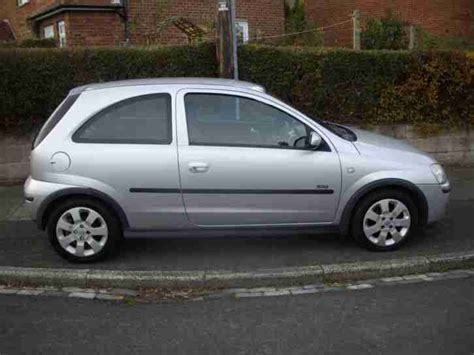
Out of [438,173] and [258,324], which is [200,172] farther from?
[438,173]

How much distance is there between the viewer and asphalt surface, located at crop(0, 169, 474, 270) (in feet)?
17.3

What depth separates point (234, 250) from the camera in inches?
221

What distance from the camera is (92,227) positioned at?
5.21 metres

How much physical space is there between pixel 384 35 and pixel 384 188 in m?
10.2

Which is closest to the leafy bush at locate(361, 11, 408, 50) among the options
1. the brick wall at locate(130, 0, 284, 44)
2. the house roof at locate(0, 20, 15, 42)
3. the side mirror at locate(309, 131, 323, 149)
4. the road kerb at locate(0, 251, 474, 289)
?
the brick wall at locate(130, 0, 284, 44)

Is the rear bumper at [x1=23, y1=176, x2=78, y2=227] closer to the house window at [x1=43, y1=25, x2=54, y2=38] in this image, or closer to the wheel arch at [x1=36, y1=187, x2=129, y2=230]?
the wheel arch at [x1=36, y1=187, x2=129, y2=230]

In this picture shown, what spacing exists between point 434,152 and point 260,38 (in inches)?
283

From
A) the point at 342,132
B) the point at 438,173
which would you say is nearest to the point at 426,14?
the point at 342,132

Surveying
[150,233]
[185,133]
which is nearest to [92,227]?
[150,233]

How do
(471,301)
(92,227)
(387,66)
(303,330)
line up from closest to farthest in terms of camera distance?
(303,330) → (471,301) → (92,227) → (387,66)

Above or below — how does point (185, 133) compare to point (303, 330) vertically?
above

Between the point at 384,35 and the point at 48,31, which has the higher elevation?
the point at 48,31

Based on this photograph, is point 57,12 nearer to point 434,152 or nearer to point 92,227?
point 434,152

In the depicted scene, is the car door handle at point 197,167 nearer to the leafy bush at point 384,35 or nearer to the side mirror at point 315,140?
the side mirror at point 315,140
